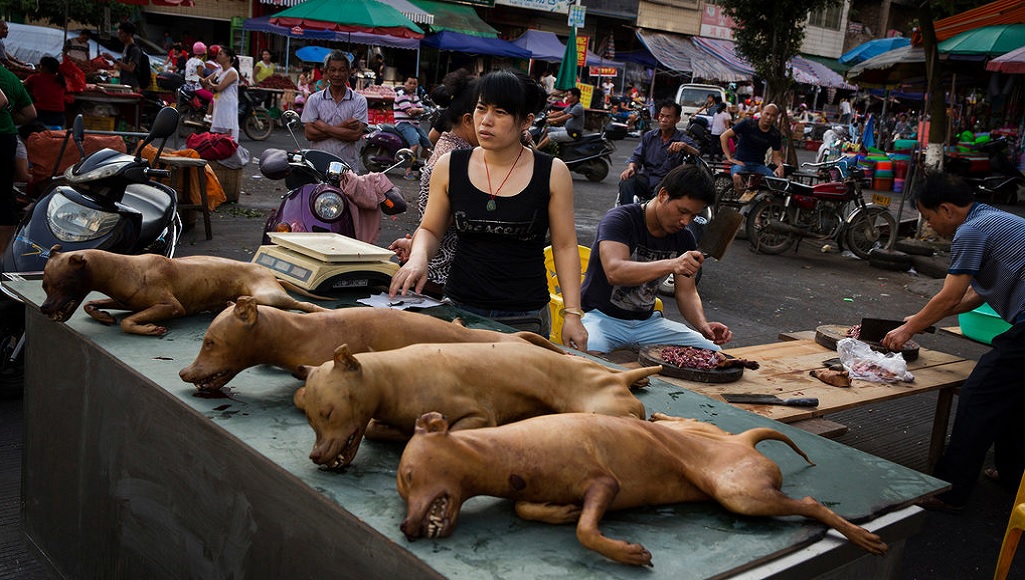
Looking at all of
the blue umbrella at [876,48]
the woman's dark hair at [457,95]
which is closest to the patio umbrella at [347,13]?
the blue umbrella at [876,48]

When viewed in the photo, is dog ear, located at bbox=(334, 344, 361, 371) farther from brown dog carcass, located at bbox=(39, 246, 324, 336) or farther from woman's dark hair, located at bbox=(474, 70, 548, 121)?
woman's dark hair, located at bbox=(474, 70, 548, 121)

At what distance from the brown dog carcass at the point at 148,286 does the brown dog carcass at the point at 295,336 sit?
0.38 metres

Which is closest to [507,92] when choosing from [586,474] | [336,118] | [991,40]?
[586,474]

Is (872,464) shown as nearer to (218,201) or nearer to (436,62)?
(218,201)

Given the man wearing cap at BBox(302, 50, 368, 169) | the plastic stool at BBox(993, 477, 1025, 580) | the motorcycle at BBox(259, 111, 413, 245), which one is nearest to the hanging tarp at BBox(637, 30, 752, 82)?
the man wearing cap at BBox(302, 50, 368, 169)

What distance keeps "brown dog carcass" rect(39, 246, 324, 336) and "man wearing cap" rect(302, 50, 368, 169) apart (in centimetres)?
469

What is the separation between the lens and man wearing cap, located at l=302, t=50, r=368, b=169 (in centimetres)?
710

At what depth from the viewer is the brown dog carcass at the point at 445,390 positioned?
5.39 ft

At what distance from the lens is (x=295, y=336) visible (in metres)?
2.02

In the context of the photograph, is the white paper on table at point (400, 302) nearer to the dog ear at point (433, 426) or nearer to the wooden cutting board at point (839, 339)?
the dog ear at point (433, 426)

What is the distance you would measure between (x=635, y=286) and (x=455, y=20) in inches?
979

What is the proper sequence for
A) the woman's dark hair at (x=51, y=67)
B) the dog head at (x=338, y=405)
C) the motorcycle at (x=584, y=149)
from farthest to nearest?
1. the motorcycle at (x=584, y=149)
2. the woman's dark hair at (x=51, y=67)
3. the dog head at (x=338, y=405)

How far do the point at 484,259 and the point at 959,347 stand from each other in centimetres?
565

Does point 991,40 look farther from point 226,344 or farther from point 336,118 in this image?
point 226,344
